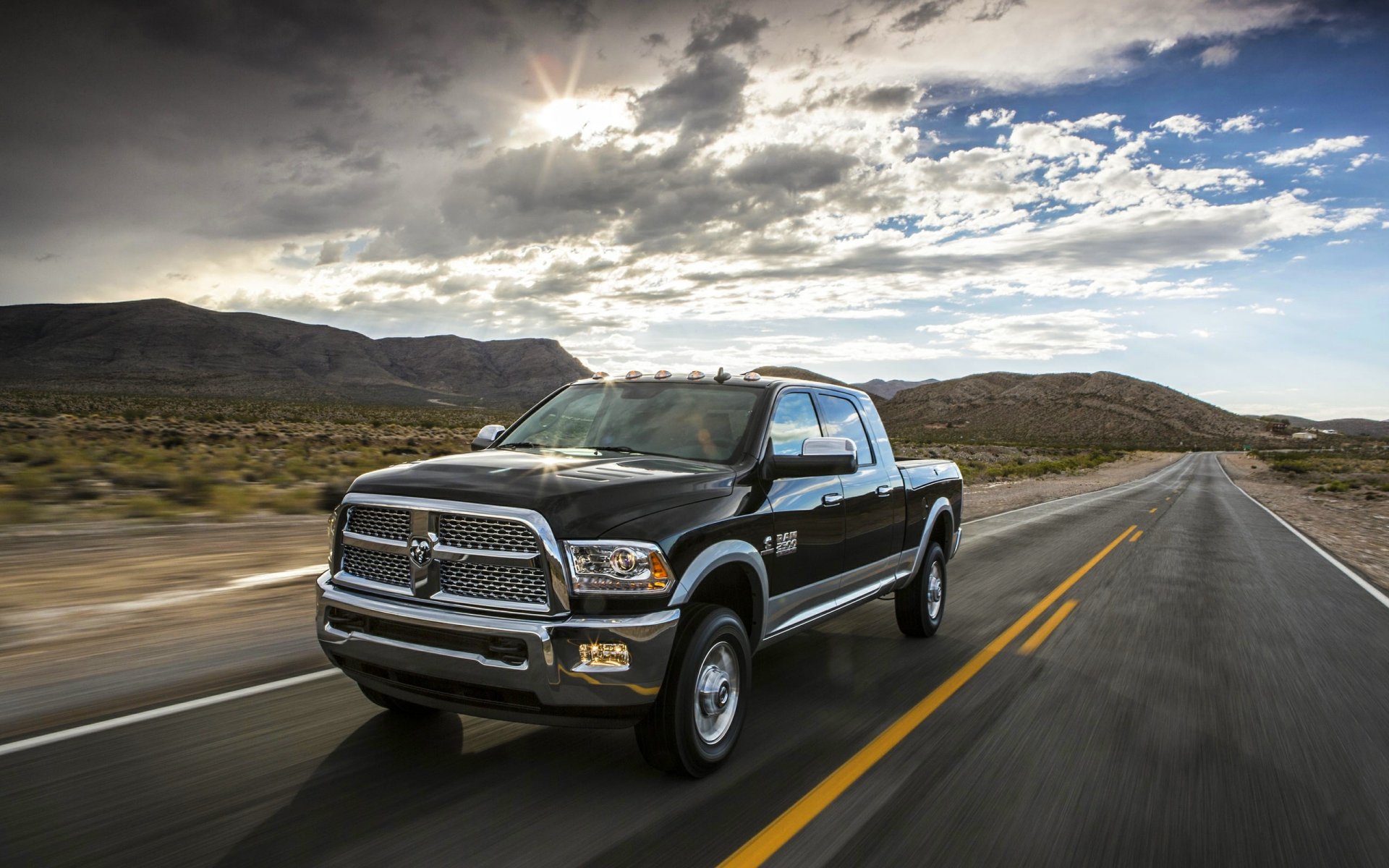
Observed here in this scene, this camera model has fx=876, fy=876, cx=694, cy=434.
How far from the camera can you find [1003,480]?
36781 millimetres

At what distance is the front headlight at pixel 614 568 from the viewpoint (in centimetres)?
356

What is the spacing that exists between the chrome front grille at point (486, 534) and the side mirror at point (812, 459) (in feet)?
5.03

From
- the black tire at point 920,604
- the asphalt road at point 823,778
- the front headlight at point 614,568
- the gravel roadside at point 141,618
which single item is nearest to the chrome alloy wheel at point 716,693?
the asphalt road at point 823,778

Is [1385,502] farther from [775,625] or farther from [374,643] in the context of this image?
[374,643]

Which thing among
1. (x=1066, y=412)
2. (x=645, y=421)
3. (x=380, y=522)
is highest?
(x=1066, y=412)

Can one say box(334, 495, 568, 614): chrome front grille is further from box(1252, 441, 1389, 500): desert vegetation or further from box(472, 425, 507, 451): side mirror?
box(1252, 441, 1389, 500): desert vegetation

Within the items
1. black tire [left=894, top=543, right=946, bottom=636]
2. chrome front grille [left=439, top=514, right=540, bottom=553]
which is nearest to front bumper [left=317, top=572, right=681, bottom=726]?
chrome front grille [left=439, top=514, right=540, bottom=553]

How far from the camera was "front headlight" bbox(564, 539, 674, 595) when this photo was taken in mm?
3564

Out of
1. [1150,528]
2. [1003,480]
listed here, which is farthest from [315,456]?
[1003,480]

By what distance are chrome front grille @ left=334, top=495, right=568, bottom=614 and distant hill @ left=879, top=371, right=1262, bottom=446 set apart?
13962cm

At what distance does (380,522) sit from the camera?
3.96 m

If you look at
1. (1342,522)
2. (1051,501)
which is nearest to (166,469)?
(1051,501)

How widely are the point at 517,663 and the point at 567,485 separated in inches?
30.9

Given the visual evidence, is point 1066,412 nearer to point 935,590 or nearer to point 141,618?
point 935,590
